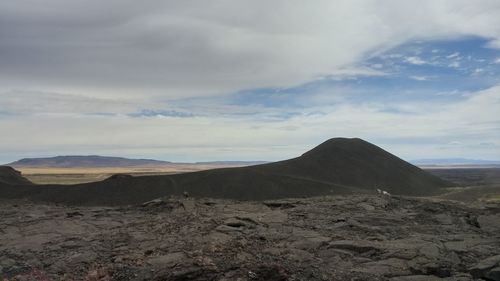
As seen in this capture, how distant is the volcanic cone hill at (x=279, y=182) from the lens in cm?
3619

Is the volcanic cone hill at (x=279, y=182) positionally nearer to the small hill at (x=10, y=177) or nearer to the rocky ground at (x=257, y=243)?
the small hill at (x=10, y=177)

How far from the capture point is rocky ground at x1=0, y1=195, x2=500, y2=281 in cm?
1053

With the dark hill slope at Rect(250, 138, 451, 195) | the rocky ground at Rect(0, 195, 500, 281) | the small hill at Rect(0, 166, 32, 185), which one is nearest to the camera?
the rocky ground at Rect(0, 195, 500, 281)

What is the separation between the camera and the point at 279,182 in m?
39.7

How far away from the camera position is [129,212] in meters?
19.1

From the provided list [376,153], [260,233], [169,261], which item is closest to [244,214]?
[260,233]

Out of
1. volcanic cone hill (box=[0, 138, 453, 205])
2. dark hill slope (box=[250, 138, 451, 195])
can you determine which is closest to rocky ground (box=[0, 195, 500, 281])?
volcanic cone hill (box=[0, 138, 453, 205])

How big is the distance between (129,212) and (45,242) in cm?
561

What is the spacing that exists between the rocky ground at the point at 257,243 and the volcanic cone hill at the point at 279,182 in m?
17.1

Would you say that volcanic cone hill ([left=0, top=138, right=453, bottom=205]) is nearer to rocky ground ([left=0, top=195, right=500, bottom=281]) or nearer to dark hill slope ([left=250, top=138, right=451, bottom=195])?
dark hill slope ([left=250, top=138, right=451, bottom=195])

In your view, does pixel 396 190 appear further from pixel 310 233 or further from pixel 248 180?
pixel 310 233

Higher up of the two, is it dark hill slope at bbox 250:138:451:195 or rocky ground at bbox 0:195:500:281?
dark hill slope at bbox 250:138:451:195

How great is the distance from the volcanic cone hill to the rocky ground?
1713 cm

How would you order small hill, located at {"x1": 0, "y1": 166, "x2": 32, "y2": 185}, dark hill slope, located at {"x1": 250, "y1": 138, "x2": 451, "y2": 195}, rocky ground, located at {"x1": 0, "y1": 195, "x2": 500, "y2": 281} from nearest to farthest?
1. rocky ground, located at {"x1": 0, "y1": 195, "x2": 500, "y2": 281}
2. dark hill slope, located at {"x1": 250, "y1": 138, "x2": 451, "y2": 195}
3. small hill, located at {"x1": 0, "y1": 166, "x2": 32, "y2": 185}
